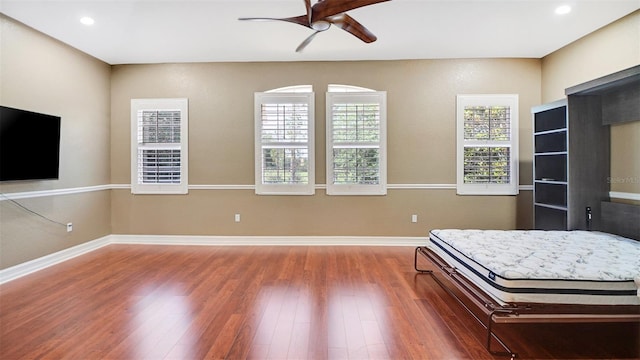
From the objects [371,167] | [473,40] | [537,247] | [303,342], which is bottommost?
[303,342]

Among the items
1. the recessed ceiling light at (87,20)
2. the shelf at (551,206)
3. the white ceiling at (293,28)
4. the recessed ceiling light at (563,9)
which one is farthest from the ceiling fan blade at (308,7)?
the shelf at (551,206)

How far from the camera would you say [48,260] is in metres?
3.70

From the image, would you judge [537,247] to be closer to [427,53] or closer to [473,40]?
[473,40]

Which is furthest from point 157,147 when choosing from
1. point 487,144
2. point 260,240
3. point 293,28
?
point 487,144

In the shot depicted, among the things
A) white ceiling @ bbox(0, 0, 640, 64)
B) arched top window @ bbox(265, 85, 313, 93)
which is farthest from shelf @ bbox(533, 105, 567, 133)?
arched top window @ bbox(265, 85, 313, 93)

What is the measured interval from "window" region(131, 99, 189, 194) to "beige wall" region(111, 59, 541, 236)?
13cm

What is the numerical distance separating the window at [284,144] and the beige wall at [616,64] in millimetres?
3783

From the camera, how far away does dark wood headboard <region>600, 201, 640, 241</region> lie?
120 inches

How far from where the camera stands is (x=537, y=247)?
274 cm

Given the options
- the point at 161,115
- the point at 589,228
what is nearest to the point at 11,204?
the point at 161,115

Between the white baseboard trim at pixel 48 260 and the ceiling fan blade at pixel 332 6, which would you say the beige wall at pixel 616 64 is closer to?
the ceiling fan blade at pixel 332 6

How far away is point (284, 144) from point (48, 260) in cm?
349

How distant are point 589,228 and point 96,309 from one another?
533cm

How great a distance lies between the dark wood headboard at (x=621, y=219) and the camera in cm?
304
